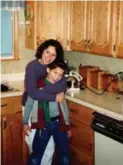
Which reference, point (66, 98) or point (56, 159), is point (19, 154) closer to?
point (56, 159)

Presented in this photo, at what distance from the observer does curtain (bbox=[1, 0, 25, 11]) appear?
3391mm

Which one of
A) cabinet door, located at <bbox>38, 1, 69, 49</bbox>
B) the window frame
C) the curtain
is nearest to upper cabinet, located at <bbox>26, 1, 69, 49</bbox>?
cabinet door, located at <bbox>38, 1, 69, 49</bbox>

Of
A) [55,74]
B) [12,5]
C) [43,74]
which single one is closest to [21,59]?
[12,5]

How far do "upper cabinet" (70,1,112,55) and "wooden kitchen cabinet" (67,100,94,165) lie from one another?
1.74ft

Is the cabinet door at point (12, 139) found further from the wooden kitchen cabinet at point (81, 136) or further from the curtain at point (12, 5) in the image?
the curtain at point (12, 5)

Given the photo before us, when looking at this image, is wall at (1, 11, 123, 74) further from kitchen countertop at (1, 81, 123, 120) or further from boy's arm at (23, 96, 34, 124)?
boy's arm at (23, 96, 34, 124)

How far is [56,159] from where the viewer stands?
10.8ft

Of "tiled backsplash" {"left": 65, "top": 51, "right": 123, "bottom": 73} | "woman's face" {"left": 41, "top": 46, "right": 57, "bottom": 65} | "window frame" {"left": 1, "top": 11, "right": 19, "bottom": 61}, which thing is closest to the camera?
"woman's face" {"left": 41, "top": 46, "right": 57, "bottom": 65}

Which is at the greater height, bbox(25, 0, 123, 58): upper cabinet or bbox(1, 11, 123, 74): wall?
bbox(25, 0, 123, 58): upper cabinet

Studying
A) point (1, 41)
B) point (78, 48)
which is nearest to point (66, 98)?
point (78, 48)

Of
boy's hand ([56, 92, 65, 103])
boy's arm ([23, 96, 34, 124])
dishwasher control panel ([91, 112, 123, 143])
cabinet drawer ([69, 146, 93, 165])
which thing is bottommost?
cabinet drawer ([69, 146, 93, 165])

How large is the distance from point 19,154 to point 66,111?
0.84 metres

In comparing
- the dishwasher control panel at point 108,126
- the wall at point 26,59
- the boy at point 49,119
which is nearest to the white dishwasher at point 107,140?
the dishwasher control panel at point 108,126

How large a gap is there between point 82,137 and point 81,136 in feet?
0.05
